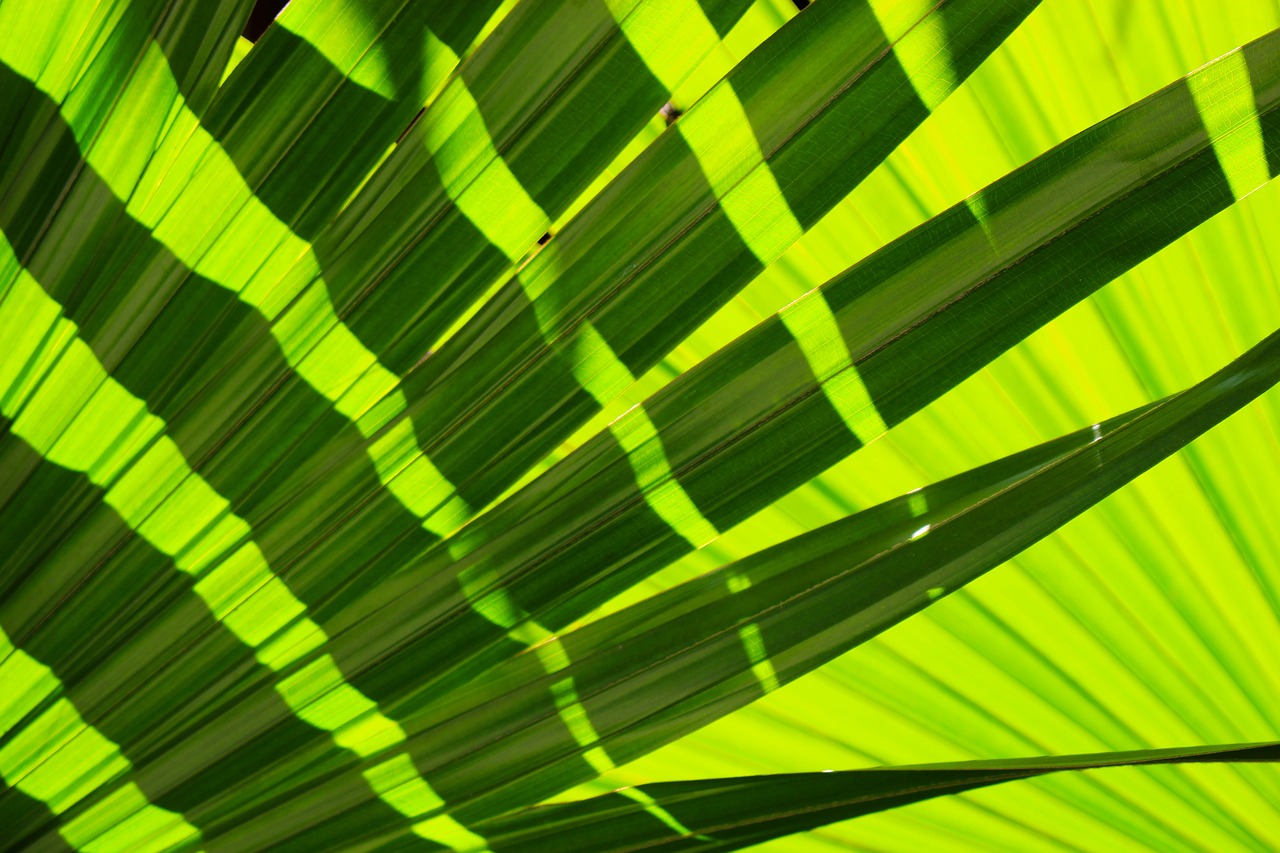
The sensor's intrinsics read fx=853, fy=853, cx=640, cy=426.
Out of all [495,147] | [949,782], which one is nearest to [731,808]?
[949,782]

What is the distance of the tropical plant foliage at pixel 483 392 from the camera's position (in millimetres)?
435

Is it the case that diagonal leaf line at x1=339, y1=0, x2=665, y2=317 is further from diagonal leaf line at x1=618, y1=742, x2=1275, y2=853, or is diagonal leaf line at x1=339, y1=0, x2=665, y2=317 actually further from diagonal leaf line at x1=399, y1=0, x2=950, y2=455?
diagonal leaf line at x1=618, y1=742, x2=1275, y2=853

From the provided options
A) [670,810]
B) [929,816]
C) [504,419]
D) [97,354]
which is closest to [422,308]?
[504,419]

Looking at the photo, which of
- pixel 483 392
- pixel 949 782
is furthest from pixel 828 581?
pixel 483 392

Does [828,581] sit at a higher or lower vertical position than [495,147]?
lower

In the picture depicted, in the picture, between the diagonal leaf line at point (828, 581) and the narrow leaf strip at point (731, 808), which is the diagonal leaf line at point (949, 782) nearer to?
the narrow leaf strip at point (731, 808)

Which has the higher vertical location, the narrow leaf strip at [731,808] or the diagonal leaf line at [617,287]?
the diagonal leaf line at [617,287]

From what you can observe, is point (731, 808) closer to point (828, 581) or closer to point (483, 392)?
point (828, 581)

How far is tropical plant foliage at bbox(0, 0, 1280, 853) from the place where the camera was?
0.44 metres

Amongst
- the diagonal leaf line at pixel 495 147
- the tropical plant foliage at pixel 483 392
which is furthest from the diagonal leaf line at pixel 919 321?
the diagonal leaf line at pixel 495 147

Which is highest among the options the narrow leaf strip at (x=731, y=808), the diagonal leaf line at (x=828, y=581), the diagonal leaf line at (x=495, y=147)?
the diagonal leaf line at (x=495, y=147)

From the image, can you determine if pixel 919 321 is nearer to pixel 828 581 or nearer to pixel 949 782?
pixel 828 581

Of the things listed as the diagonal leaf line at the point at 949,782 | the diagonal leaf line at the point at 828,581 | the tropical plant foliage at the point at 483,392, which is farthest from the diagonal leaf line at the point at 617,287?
the diagonal leaf line at the point at 949,782

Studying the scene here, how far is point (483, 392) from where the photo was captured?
0.52 metres
